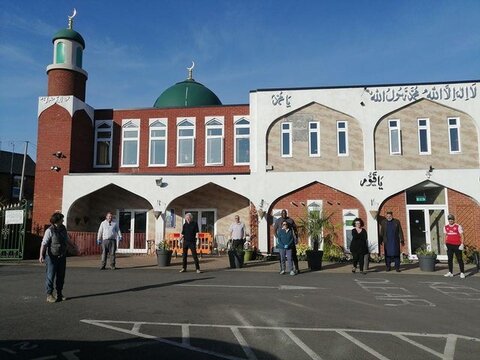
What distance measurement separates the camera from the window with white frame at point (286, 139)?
20.2m

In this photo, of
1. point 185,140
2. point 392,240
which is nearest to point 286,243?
point 392,240

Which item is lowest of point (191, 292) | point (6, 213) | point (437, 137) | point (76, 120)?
point (191, 292)

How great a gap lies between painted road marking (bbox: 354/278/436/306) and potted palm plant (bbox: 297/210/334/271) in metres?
2.50

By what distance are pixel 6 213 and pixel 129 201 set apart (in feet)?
19.8

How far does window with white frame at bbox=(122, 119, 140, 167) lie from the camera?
73.9 feet

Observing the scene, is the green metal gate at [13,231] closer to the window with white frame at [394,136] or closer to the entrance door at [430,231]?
the window with white frame at [394,136]

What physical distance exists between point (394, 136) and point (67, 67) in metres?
15.3

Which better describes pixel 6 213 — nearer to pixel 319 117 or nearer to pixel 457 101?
pixel 319 117

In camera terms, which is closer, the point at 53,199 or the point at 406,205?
the point at 406,205

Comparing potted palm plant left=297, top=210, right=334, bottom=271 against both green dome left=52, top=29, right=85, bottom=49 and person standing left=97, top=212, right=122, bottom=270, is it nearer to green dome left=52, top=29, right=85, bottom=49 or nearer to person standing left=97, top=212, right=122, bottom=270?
person standing left=97, top=212, right=122, bottom=270

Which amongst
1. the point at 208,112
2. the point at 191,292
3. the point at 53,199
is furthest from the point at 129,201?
the point at 191,292

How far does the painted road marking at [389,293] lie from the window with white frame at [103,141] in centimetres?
1484

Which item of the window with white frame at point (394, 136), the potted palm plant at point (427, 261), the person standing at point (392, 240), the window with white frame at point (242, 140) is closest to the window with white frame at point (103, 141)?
the window with white frame at point (242, 140)

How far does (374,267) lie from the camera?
625 inches
